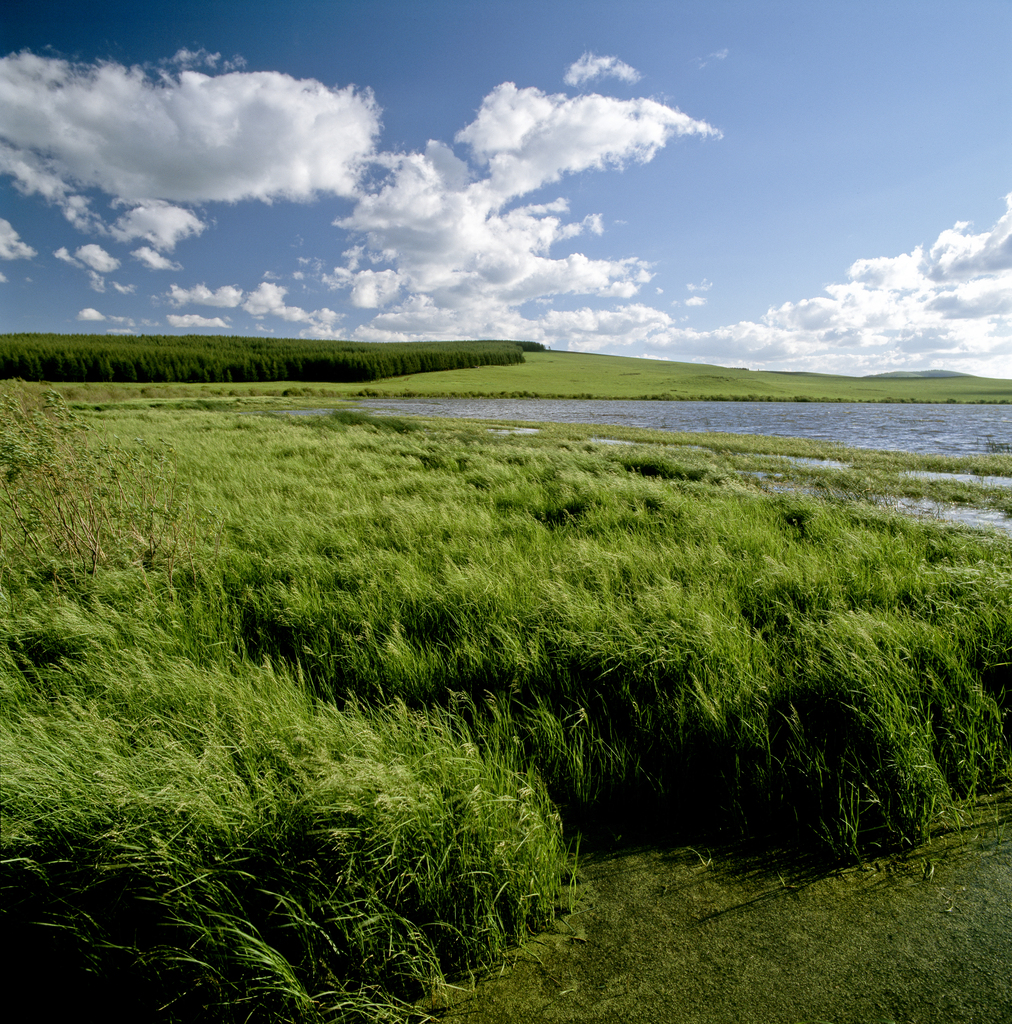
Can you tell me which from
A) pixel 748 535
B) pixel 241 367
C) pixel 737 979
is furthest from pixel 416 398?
pixel 737 979

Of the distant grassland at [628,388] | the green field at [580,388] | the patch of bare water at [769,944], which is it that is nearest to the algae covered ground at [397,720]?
the patch of bare water at [769,944]

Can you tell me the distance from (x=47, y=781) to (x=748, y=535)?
668 centimetres

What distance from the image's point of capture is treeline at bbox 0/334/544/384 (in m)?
85.6

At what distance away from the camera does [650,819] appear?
9.37 feet

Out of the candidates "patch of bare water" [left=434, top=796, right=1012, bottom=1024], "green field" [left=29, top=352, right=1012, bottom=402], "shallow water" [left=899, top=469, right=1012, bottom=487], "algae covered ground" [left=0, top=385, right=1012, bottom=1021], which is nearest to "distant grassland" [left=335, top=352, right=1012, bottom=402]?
"green field" [left=29, top=352, right=1012, bottom=402]

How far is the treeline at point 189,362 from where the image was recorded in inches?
3369

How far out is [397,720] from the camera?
3.29 m

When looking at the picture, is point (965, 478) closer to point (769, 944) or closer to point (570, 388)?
point (769, 944)

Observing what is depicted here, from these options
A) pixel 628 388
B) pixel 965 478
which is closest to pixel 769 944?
pixel 965 478

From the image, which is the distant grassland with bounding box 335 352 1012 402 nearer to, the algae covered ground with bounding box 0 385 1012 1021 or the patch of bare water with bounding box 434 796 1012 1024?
the algae covered ground with bounding box 0 385 1012 1021

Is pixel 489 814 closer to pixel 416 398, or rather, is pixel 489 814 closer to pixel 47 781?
pixel 47 781

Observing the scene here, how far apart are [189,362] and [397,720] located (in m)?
112

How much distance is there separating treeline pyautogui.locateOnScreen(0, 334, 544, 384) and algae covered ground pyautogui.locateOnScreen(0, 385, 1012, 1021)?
93707mm

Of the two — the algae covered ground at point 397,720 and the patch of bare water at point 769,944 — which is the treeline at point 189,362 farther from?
the patch of bare water at point 769,944
